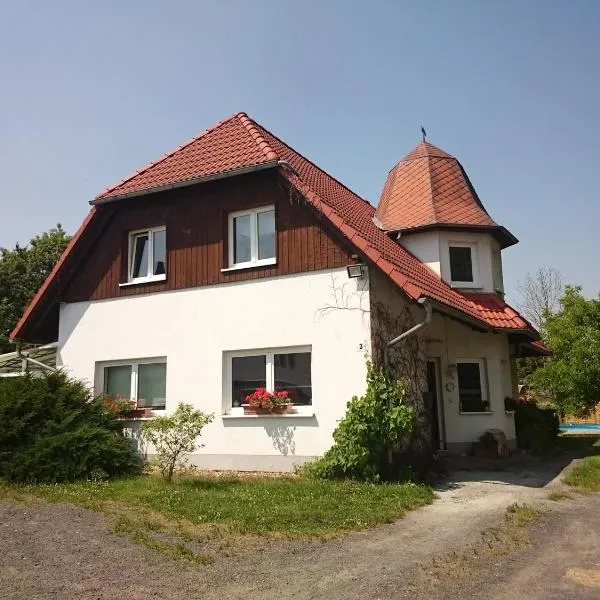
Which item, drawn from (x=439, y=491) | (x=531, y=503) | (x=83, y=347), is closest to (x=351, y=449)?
(x=439, y=491)

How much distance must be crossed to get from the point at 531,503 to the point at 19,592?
262 inches

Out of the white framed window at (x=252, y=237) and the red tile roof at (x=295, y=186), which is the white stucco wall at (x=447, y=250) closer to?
the red tile roof at (x=295, y=186)

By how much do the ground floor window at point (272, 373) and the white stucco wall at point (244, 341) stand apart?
227mm

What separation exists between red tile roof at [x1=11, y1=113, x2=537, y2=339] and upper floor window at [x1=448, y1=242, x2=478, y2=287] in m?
0.43

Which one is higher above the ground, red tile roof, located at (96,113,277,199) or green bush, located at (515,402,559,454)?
red tile roof, located at (96,113,277,199)

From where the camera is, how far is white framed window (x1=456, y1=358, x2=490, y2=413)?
14.4 meters

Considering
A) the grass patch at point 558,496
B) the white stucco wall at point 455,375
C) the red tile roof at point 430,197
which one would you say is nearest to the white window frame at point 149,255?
the red tile roof at point 430,197

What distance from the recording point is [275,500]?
8.09m

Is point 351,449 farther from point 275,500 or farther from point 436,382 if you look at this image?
point 436,382

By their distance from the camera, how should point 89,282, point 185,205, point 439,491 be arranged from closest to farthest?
point 439,491 < point 185,205 < point 89,282

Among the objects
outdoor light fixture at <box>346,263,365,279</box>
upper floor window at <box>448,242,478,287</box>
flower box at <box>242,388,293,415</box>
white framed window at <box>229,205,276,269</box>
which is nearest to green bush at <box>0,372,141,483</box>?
flower box at <box>242,388,293,415</box>

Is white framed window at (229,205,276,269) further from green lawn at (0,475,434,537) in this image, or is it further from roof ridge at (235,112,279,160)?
green lawn at (0,475,434,537)

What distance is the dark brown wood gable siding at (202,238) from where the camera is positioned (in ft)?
36.9

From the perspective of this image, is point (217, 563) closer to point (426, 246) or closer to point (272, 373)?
point (272, 373)
